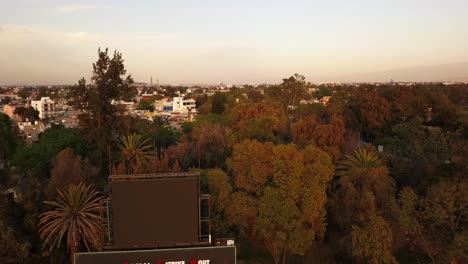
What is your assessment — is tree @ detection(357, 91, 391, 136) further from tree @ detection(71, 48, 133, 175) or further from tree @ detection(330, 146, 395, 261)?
tree @ detection(71, 48, 133, 175)

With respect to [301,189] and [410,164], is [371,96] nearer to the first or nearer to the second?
[410,164]

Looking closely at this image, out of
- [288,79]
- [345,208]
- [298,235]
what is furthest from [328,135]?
[288,79]

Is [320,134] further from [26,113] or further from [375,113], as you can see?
[26,113]

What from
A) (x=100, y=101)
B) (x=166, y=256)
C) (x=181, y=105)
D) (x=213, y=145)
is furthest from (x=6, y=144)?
(x=181, y=105)

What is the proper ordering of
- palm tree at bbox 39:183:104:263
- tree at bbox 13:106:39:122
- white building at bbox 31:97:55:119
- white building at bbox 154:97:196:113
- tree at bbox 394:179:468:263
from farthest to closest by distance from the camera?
white building at bbox 154:97:196:113 < white building at bbox 31:97:55:119 < tree at bbox 13:106:39:122 < palm tree at bbox 39:183:104:263 < tree at bbox 394:179:468:263

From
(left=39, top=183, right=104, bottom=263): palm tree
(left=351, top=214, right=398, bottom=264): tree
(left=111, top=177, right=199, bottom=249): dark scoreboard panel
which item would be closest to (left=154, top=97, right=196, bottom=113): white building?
(left=39, top=183, right=104, bottom=263): palm tree
